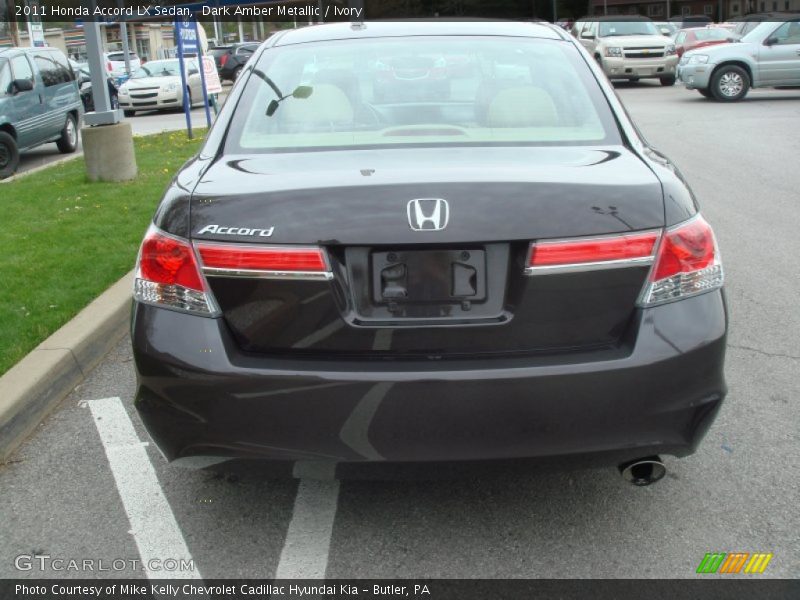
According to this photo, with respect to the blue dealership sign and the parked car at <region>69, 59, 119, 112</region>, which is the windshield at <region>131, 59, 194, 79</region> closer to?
the parked car at <region>69, 59, 119, 112</region>

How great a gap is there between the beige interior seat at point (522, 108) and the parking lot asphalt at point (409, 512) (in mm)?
1297

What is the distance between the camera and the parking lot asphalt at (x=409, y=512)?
2.92 meters

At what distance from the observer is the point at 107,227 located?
7.66m

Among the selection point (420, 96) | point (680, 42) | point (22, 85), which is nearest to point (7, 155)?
point (22, 85)

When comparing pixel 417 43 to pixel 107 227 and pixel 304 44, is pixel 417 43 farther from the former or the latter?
pixel 107 227

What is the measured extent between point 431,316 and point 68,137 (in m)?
14.3

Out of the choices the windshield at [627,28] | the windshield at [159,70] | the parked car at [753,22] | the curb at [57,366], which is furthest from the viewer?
the windshield at [159,70]

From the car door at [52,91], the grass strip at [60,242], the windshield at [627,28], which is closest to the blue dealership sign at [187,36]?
the car door at [52,91]

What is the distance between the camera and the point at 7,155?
12766 millimetres

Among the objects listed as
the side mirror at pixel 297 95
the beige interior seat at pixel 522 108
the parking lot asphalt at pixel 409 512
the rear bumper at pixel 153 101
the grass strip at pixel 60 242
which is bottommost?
the rear bumper at pixel 153 101

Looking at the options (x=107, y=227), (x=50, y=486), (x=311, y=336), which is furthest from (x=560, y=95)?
(x=107, y=227)

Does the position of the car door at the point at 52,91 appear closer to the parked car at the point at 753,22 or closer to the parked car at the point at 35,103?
the parked car at the point at 35,103

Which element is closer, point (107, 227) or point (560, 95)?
point (560, 95)

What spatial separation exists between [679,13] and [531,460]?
72866mm
